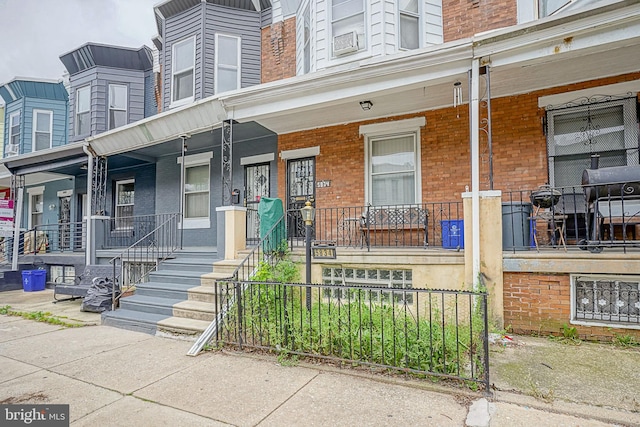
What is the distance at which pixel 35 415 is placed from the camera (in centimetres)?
303

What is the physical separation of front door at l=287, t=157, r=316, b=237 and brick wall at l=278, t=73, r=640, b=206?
17 cm

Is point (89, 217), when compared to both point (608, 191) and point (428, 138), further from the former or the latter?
point (608, 191)

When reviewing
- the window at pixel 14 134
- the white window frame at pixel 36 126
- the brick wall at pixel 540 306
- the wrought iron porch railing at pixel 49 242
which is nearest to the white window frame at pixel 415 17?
Result: the brick wall at pixel 540 306

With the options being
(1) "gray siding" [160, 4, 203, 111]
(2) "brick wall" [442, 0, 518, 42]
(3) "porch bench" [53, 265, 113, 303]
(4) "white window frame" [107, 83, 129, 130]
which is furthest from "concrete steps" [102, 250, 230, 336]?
(4) "white window frame" [107, 83, 129, 130]

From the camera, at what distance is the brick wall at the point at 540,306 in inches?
175

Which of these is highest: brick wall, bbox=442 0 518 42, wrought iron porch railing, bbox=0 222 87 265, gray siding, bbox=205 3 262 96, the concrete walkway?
gray siding, bbox=205 3 262 96

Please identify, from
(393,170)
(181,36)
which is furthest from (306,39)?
(393,170)

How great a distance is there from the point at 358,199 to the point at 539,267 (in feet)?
12.0

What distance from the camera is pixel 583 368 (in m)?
3.56

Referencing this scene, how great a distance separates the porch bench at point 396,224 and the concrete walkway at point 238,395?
11.4 feet

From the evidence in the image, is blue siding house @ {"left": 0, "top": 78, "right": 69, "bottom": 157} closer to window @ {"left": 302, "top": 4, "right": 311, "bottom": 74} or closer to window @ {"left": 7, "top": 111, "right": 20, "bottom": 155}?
window @ {"left": 7, "top": 111, "right": 20, "bottom": 155}

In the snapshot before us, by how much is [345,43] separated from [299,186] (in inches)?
124

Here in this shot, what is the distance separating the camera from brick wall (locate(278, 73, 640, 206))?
237 inches

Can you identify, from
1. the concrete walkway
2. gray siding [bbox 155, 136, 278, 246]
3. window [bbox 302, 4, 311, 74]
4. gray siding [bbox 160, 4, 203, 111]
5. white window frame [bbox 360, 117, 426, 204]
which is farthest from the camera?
gray siding [bbox 160, 4, 203, 111]
